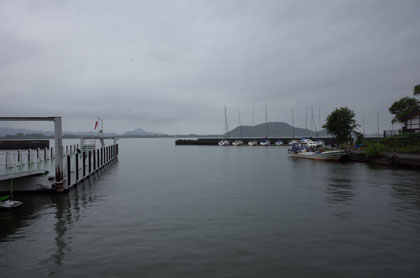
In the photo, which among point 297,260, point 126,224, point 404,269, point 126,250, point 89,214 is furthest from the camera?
point 89,214

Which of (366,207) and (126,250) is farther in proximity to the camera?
(366,207)

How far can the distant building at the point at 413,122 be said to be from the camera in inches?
2163

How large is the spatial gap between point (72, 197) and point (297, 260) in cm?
1887

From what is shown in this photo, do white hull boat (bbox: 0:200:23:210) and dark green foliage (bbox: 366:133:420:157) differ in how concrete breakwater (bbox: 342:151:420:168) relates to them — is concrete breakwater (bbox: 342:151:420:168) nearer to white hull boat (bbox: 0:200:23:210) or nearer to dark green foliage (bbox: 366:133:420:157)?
dark green foliage (bbox: 366:133:420:157)

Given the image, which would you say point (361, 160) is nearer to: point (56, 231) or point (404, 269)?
point (404, 269)

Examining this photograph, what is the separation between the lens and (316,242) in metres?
13.0

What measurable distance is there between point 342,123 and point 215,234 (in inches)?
2418

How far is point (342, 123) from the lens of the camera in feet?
221

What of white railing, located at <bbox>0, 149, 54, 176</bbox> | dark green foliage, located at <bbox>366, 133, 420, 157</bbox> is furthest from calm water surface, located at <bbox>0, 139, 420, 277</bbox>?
dark green foliage, located at <bbox>366, 133, 420, 157</bbox>

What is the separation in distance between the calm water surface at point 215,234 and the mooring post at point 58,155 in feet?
3.22

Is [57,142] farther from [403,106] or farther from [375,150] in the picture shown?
[403,106]

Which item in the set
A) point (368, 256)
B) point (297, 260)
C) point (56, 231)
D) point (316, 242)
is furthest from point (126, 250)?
point (368, 256)

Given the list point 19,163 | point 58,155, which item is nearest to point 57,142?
point 58,155

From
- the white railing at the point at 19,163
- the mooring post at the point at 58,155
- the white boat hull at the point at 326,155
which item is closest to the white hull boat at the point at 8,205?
the white railing at the point at 19,163
